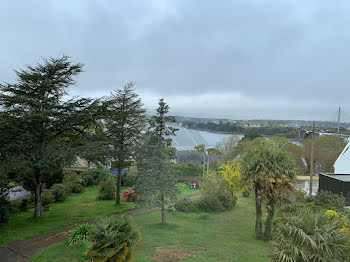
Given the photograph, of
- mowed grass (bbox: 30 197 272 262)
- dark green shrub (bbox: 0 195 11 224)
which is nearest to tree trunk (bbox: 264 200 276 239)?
mowed grass (bbox: 30 197 272 262)

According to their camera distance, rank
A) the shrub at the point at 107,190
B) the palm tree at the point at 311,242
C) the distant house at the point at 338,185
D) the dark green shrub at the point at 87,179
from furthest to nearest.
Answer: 1. the dark green shrub at the point at 87,179
2. the shrub at the point at 107,190
3. the distant house at the point at 338,185
4. the palm tree at the point at 311,242

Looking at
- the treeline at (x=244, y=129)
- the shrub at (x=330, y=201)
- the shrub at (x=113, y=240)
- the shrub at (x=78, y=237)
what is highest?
the treeline at (x=244, y=129)

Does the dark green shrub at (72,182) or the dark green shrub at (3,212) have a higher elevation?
the dark green shrub at (3,212)

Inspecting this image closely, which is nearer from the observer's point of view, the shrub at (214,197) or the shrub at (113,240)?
the shrub at (113,240)

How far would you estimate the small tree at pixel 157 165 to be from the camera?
1523cm

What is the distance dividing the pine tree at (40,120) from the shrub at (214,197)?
40.3 feet

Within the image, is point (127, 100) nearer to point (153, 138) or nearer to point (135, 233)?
point (153, 138)

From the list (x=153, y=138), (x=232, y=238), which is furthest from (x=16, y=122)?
(x=232, y=238)

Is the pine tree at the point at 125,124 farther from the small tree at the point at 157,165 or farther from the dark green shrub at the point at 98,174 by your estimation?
the dark green shrub at the point at 98,174

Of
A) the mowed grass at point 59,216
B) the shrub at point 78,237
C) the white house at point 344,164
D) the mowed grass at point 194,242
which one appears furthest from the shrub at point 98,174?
the white house at point 344,164

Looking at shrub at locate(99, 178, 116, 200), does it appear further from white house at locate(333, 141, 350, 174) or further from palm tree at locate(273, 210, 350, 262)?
white house at locate(333, 141, 350, 174)

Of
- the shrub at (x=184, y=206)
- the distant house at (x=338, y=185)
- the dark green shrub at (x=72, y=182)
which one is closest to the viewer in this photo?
the distant house at (x=338, y=185)

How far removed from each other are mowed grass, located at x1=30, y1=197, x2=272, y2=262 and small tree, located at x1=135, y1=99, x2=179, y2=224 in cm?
207

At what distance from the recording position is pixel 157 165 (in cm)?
1533
